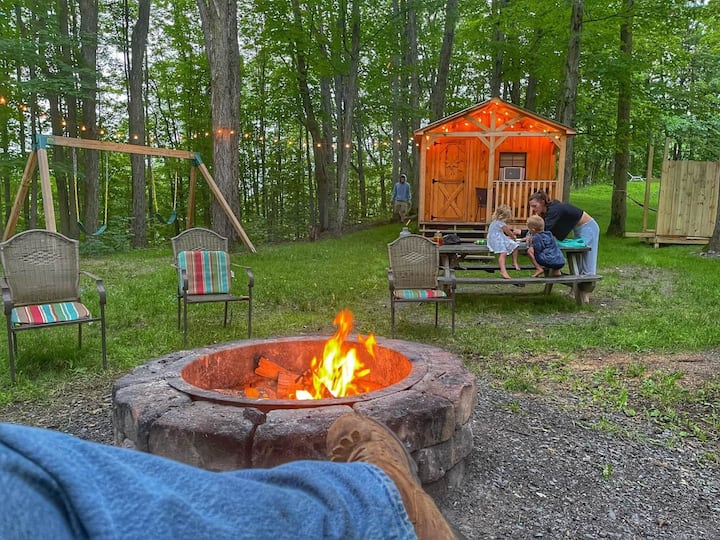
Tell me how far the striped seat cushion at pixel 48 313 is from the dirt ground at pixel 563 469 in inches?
23.2

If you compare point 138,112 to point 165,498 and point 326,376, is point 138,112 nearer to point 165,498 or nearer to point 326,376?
point 326,376

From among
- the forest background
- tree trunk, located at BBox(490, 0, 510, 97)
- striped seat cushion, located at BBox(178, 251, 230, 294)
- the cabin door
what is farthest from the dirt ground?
tree trunk, located at BBox(490, 0, 510, 97)

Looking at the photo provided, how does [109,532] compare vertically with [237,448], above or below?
above

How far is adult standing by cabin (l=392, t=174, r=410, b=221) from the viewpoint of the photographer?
1819 cm

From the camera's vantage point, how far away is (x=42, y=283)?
4707 millimetres

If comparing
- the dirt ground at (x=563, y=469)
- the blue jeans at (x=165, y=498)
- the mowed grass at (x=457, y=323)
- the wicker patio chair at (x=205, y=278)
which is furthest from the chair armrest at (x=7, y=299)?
the blue jeans at (x=165, y=498)

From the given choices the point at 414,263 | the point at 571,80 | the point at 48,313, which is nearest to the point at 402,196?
the point at 571,80

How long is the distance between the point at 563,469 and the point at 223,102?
10.8 metres

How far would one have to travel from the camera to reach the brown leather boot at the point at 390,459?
1.18m

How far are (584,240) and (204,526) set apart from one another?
25.4ft

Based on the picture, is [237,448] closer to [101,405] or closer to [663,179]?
[101,405]

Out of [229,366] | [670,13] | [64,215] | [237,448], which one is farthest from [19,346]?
[670,13]

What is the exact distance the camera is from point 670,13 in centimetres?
1270

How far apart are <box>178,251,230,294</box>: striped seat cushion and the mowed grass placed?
49 cm
